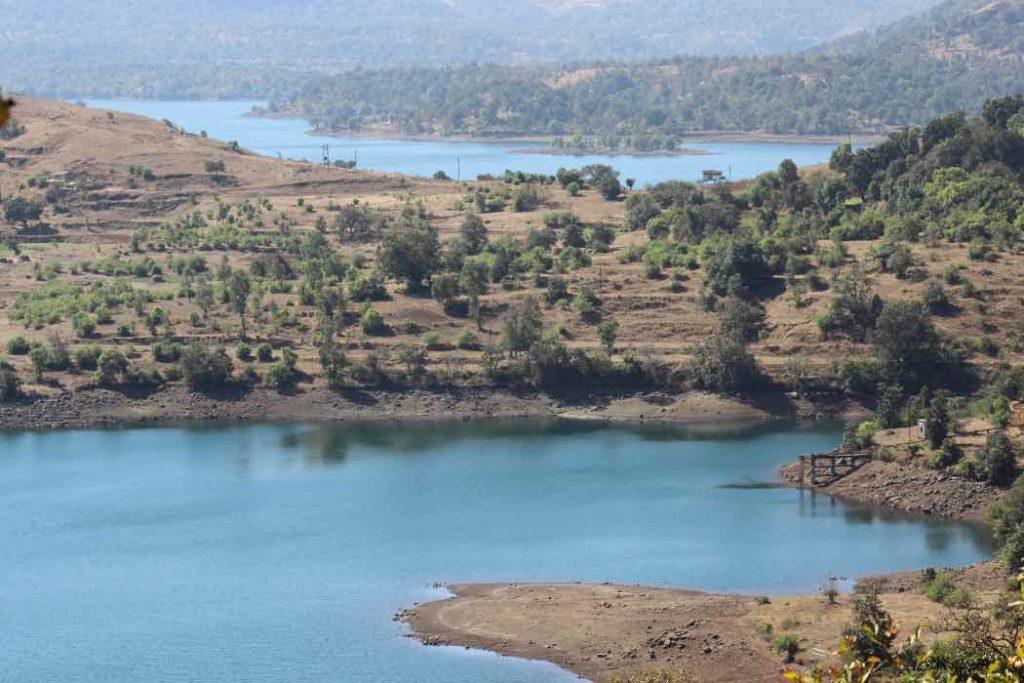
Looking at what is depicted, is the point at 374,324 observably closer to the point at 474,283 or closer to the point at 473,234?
the point at 474,283

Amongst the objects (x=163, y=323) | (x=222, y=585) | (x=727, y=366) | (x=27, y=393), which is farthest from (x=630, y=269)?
(x=222, y=585)

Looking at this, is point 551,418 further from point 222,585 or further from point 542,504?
point 222,585

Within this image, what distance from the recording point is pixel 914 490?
5588cm

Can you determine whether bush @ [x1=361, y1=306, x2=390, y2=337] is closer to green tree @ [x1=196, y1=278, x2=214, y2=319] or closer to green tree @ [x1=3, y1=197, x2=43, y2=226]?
green tree @ [x1=196, y1=278, x2=214, y2=319]

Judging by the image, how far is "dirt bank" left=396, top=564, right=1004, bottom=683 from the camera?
4179 centimetres

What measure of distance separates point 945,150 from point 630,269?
22.2 metres

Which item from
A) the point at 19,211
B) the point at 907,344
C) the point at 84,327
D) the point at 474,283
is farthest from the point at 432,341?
the point at 19,211

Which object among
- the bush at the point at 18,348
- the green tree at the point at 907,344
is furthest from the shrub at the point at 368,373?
the green tree at the point at 907,344

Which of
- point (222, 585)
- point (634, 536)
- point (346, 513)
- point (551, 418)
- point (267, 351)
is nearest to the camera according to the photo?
point (222, 585)

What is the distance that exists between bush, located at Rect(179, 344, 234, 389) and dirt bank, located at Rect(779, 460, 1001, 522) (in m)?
24.1

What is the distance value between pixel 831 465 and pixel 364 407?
19902 mm

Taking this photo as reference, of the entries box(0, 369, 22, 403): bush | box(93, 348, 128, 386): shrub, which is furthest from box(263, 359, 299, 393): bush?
box(0, 369, 22, 403): bush

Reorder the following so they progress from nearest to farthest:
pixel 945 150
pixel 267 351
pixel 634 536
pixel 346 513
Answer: pixel 634 536
pixel 346 513
pixel 267 351
pixel 945 150

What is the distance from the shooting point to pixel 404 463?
63125 mm
